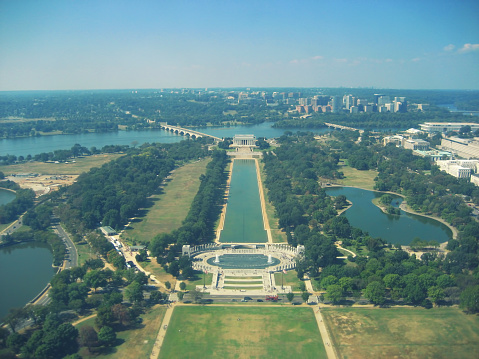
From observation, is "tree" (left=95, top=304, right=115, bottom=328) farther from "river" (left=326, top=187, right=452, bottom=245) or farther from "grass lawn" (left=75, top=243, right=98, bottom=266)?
"river" (left=326, top=187, right=452, bottom=245)

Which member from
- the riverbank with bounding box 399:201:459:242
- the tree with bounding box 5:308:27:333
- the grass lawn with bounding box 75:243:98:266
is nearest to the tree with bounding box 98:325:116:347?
the tree with bounding box 5:308:27:333

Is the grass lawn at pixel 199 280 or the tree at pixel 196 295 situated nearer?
the tree at pixel 196 295

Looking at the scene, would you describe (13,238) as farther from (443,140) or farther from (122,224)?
(443,140)

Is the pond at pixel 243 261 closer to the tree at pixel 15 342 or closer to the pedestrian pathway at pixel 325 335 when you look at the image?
the pedestrian pathway at pixel 325 335

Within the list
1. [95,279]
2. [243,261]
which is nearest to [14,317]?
[95,279]

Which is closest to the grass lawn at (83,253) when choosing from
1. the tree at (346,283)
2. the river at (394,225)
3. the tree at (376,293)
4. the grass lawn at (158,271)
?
the grass lawn at (158,271)
